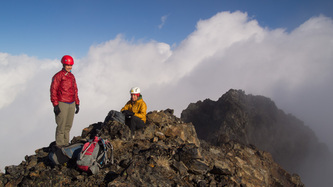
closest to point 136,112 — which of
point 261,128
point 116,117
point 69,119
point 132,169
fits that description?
point 116,117

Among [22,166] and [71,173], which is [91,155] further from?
[22,166]

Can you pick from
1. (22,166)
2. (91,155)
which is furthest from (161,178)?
(22,166)

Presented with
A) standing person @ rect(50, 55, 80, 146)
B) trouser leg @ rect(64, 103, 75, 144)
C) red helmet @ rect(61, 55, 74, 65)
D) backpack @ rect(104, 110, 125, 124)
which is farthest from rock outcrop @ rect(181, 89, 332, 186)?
red helmet @ rect(61, 55, 74, 65)

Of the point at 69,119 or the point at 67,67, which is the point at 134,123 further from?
the point at 67,67

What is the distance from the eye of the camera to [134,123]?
9828mm

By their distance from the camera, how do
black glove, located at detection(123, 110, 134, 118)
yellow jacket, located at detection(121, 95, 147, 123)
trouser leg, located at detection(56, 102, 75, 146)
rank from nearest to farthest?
1. trouser leg, located at detection(56, 102, 75, 146)
2. black glove, located at detection(123, 110, 134, 118)
3. yellow jacket, located at detection(121, 95, 147, 123)

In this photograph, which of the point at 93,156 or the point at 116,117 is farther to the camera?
the point at 116,117

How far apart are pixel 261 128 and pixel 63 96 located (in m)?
68.2

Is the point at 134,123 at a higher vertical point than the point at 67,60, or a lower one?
lower

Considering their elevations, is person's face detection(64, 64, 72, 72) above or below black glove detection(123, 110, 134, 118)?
above

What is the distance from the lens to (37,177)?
607cm

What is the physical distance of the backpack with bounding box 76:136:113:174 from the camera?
235 inches

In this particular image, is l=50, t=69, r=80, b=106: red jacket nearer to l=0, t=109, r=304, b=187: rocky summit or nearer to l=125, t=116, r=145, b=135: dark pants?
l=0, t=109, r=304, b=187: rocky summit

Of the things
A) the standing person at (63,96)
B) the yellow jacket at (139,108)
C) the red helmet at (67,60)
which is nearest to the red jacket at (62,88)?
the standing person at (63,96)
